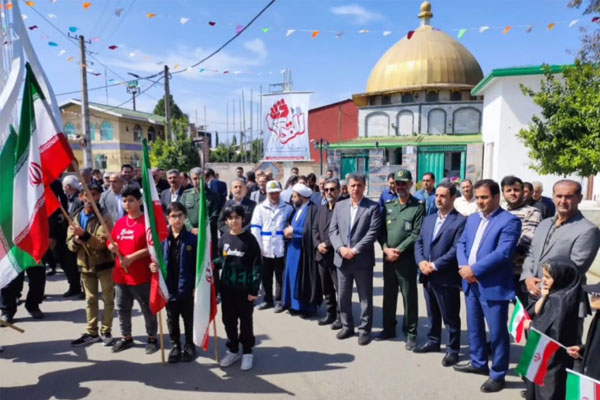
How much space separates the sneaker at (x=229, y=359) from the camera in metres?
3.76

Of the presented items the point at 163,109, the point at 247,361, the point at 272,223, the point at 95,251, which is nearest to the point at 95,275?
the point at 95,251

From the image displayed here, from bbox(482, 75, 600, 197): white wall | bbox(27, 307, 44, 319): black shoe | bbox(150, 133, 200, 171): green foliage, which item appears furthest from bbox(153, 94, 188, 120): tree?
bbox(27, 307, 44, 319): black shoe

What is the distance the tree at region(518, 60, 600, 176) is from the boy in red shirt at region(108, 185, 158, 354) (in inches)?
316

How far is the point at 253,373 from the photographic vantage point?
12.0ft

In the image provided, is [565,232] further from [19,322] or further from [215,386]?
[19,322]

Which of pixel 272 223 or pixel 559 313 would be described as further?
pixel 272 223

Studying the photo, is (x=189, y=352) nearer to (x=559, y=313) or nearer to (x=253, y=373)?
(x=253, y=373)

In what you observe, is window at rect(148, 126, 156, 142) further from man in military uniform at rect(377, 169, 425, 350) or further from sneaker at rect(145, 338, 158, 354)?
man in military uniform at rect(377, 169, 425, 350)

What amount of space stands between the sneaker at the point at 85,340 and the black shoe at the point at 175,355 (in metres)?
1.05

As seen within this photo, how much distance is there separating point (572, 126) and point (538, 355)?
697 cm

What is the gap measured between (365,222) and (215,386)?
2264 millimetres

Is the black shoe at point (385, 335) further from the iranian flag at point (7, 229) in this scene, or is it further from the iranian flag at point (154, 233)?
the iranian flag at point (7, 229)

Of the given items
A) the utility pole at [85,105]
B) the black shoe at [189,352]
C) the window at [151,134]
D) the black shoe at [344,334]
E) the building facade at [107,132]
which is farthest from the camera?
the window at [151,134]

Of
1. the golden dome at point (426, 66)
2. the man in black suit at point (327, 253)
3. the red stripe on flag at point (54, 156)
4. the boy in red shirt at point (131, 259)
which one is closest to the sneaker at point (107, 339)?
the boy in red shirt at point (131, 259)
